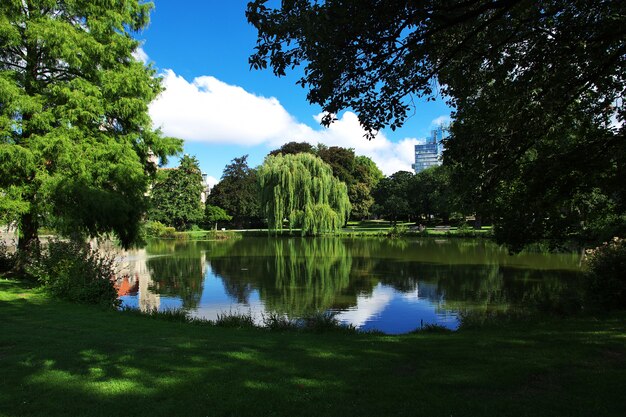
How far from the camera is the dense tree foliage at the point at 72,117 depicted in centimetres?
1102

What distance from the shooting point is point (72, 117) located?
11352 mm

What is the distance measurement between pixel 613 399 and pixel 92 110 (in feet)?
40.8

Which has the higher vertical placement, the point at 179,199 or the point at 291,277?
the point at 179,199

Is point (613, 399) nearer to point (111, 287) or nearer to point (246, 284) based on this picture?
point (111, 287)

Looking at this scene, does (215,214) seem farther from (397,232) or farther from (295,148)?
(397,232)

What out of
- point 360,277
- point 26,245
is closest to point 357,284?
point 360,277

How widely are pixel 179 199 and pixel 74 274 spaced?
4873cm

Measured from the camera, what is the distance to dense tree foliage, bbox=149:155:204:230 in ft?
185

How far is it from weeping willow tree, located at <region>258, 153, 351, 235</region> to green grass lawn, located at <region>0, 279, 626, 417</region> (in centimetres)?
3378

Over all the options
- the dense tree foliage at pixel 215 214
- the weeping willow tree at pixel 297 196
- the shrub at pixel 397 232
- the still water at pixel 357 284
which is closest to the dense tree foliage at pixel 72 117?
the still water at pixel 357 284

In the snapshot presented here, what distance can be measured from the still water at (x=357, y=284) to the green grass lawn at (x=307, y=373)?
4.68 m

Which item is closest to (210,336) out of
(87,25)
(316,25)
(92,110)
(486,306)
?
(316,25)

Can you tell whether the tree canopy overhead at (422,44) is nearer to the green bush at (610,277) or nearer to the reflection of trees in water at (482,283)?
the green bush at (610,277)

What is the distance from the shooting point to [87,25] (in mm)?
12461
